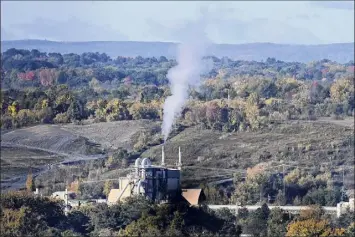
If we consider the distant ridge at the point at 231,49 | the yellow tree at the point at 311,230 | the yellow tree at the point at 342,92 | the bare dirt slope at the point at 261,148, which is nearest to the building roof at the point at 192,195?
the yellow tree at the point at 311,230

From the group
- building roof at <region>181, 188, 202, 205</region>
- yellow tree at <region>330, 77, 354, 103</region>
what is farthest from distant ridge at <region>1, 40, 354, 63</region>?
building roof at <region>181, 188, 202, 205</region>

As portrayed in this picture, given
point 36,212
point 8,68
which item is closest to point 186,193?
point 36,212

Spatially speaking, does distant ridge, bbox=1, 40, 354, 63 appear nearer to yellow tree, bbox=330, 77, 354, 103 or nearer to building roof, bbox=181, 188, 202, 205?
yellow tree, bbox=330, 77, 354, 103

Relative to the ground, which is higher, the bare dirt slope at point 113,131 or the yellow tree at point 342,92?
the yellow tree at point 342,92

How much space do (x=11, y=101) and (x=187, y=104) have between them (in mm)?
7093

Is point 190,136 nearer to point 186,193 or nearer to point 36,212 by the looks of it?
point 186,193

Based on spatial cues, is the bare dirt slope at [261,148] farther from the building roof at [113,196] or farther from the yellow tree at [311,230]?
the yellow tree at [311,230]

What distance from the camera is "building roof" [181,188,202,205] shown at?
33.6m

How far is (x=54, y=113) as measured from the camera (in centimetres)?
5619

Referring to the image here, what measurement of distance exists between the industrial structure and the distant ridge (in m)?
91.6

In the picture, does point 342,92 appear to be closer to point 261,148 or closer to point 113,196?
point 261,148

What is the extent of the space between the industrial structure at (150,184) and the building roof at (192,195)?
175 millimetres

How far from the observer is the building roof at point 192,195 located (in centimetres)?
3364

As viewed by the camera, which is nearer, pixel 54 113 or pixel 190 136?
pixel 190 136
